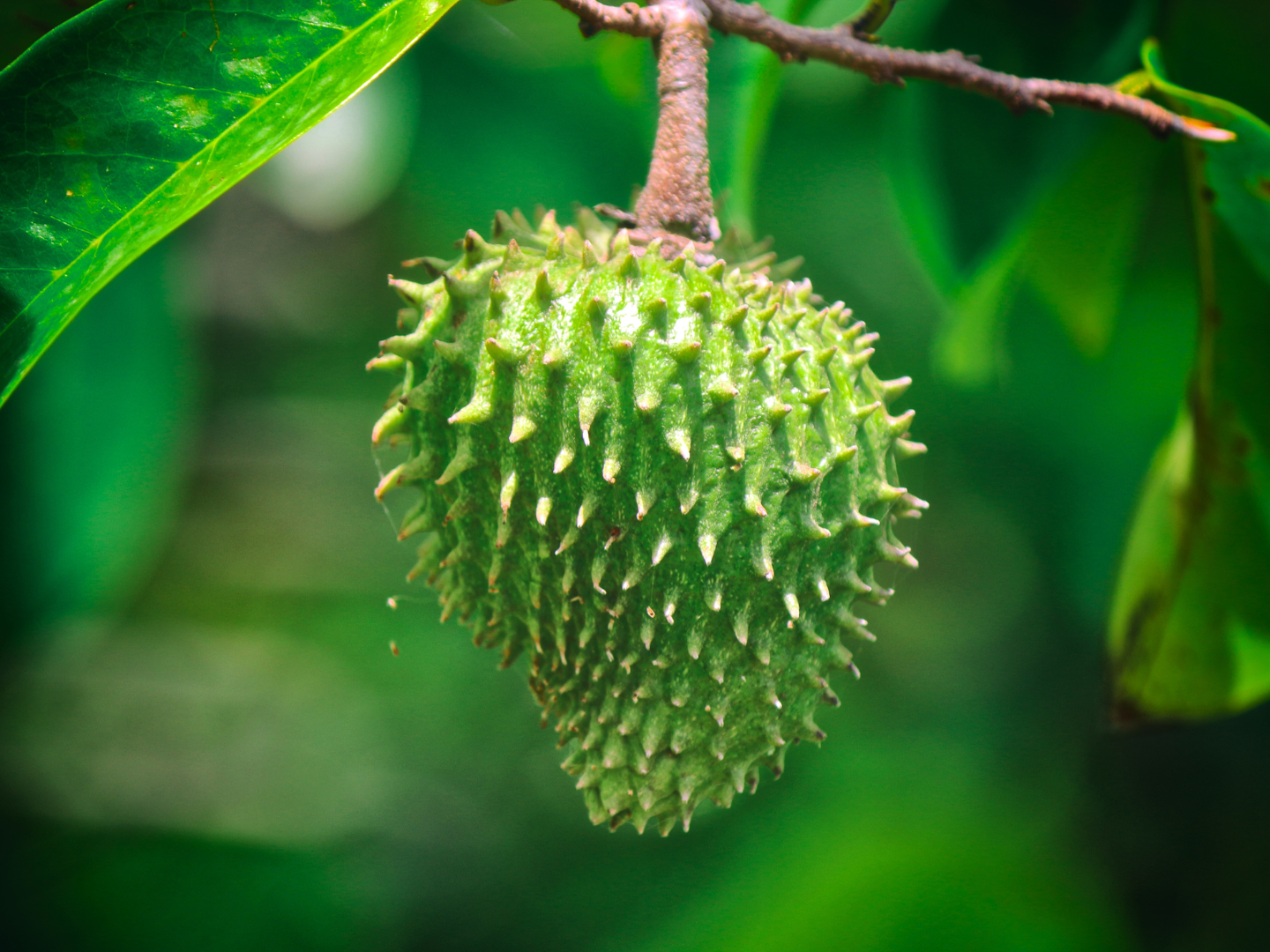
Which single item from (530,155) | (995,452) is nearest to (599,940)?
(995,452)

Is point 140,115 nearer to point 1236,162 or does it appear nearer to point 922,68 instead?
point 922,68

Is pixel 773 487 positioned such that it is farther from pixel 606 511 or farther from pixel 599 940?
pixel 599 940

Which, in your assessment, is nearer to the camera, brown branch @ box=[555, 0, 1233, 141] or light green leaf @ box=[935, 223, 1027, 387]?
brown branch @ box=[555, 0, 1233, 141]

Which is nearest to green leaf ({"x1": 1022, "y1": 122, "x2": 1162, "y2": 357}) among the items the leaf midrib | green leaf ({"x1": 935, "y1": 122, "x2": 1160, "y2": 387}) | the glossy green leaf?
green leaf ({"x1": 935, "y1": 122, "x2": 1160, "y2": 387})

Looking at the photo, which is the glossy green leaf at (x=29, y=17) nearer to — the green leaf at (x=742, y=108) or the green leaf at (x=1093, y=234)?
the green leaf at (x=742, y=108)

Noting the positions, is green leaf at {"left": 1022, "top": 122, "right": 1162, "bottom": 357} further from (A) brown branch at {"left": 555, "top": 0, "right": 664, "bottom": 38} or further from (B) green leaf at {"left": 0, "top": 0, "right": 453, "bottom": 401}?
(B) green leaf at {"left": 0, "top": 0, "right": 453, "bottom": 401}

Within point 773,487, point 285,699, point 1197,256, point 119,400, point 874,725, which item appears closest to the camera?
point 773,487
